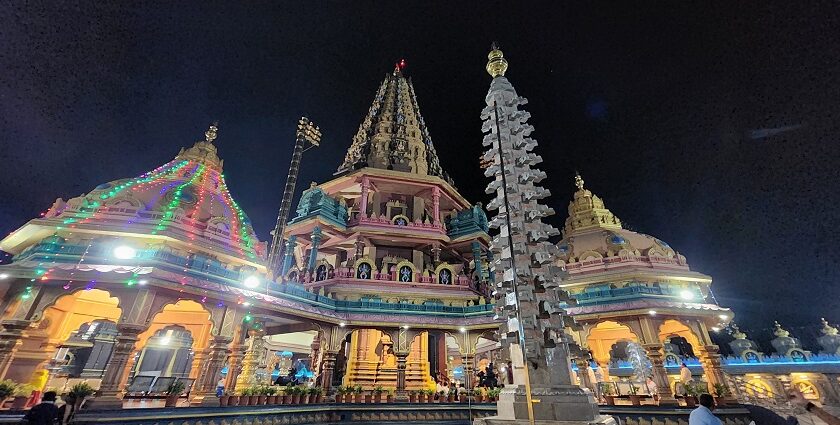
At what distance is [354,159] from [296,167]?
5949 mm

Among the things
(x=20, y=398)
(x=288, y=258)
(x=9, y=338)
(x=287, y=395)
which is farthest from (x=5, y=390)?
(x=288, y=258)

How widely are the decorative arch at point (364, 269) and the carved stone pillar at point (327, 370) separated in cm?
588

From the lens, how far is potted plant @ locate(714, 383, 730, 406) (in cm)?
1358

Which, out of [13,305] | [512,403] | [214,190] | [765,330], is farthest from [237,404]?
[765,330]

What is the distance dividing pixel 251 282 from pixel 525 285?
503 inches

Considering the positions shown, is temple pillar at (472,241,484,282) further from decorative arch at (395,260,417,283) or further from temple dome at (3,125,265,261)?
temple dome at (3,125,265,261)

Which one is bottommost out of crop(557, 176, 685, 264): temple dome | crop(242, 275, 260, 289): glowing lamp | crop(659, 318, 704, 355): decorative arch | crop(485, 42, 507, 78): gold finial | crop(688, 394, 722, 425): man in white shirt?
crop(688, 394, 722, 425): man in white shirt

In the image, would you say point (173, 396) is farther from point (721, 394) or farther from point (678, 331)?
point (678, 331)

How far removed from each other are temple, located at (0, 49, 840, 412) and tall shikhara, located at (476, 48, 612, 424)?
5 centimetres

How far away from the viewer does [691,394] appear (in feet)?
46.2

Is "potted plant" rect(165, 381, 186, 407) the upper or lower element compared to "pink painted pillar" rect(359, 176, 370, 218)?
lower

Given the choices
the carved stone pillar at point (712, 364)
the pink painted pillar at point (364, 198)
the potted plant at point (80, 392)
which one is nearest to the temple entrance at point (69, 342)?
the potted plant at point (80, 392)

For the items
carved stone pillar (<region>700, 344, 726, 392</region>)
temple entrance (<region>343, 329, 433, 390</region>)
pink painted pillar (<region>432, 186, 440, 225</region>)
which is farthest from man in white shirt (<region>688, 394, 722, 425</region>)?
pink painted pillar (<region>432, 186, 440, 225</region>)

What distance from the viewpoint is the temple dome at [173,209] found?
16.2 m
